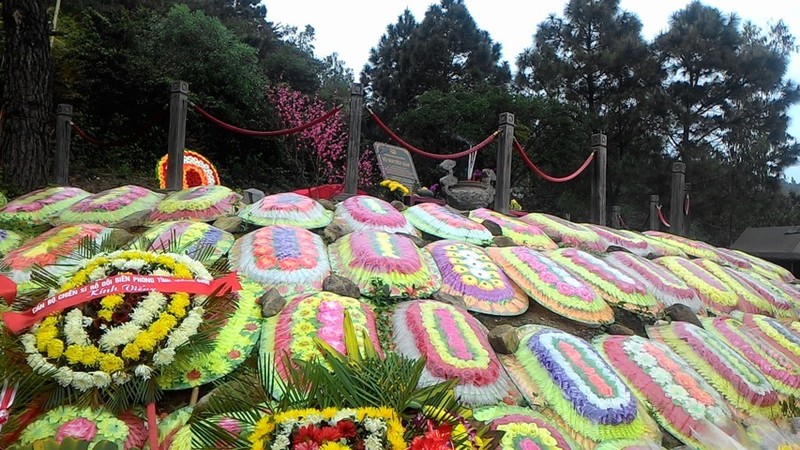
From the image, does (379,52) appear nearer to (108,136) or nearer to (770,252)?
(108,136)

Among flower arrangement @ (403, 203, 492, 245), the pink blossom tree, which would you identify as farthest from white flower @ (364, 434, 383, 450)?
the pink blossom tree

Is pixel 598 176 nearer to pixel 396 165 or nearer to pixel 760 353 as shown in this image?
pixel 760 353

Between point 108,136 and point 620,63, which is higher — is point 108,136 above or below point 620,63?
below

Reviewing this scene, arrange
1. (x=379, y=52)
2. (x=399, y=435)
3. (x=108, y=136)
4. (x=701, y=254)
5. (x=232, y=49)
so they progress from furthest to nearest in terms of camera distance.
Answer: (x=379, y=52)
(x=232, y=49)
(x=108, y=136)
(x=701, y=254)
(x=399, y=435)

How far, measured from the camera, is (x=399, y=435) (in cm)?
129

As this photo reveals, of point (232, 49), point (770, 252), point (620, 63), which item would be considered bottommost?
point (770, 252)

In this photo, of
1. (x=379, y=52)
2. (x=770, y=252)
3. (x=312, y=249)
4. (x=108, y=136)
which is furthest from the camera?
(x=379, y=52)

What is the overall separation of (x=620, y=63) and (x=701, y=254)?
14497 millimetres

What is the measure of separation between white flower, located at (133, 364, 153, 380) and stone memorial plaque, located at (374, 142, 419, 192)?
7.15 meters

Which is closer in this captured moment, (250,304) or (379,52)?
(250,304)

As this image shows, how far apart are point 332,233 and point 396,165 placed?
19.4ft

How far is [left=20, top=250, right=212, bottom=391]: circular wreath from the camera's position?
68.8 inches

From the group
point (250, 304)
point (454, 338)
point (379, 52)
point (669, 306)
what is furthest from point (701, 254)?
point (379, 52)

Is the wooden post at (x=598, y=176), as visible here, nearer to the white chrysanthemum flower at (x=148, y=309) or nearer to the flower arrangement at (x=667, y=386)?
the flower arrangement at (x=667, y=386)
